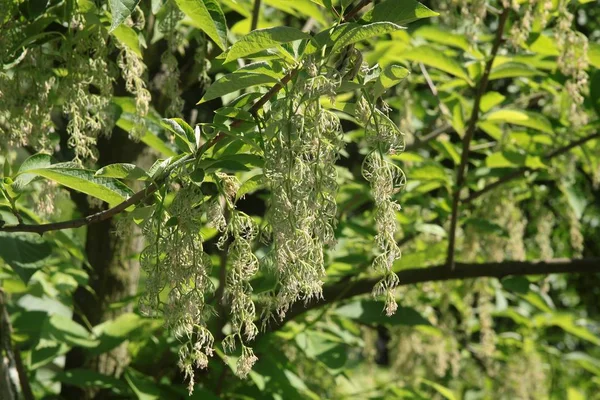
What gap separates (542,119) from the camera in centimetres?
198

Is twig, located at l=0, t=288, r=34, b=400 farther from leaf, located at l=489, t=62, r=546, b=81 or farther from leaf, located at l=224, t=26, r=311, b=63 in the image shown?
leaf, located at l=489, t=62, r=546, b=81

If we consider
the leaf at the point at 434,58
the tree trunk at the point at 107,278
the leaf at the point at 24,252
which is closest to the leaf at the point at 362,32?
the leaf at the point at 24,252

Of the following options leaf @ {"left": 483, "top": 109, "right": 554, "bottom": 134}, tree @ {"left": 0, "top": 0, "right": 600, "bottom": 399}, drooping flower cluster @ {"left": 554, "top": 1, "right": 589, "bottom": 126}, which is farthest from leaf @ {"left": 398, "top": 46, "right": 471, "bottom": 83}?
drooping flower cluster @ {"left": 554, "top": 1, "right": 589, "bottom": 126}

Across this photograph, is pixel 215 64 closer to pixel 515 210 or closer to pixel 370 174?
pixel 370 174

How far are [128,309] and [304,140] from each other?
56.6 inches

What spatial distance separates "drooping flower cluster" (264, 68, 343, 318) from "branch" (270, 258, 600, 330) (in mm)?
1023

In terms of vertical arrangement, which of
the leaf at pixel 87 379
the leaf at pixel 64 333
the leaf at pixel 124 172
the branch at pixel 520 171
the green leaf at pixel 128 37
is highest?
the green leaf at pixel 128 37

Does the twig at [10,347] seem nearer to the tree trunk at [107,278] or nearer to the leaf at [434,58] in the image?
the tree trunk at [107,278]

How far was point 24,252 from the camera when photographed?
4.85ft

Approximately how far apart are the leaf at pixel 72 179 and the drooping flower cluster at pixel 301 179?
27 cm

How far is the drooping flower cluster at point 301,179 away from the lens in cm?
88

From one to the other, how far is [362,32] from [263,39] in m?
0.11

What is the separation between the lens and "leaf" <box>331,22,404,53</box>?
861 millimetres

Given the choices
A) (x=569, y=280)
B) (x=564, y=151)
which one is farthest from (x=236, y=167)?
(x=569, y=280)
